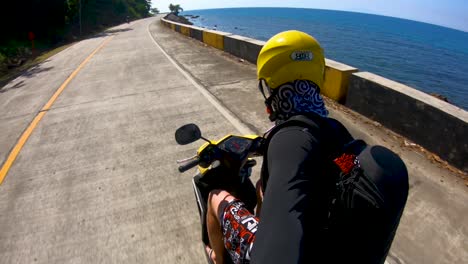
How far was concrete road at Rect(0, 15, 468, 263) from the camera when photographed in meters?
3.25

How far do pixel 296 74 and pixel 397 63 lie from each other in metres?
55.8

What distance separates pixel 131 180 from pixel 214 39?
11836 millimetres

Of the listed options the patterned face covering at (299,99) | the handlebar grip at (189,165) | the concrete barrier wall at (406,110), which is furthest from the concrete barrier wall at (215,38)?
the patterned face covering at (299,99)

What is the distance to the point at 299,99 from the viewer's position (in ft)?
6.20

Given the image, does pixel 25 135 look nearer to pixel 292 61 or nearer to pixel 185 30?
pixel 292 61

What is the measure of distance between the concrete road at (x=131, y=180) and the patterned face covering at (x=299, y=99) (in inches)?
74.8

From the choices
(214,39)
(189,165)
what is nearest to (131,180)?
(189,165)

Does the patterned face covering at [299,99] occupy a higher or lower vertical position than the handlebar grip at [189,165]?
higher

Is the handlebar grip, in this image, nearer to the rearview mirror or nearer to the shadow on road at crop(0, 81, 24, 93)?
the rearview mirror

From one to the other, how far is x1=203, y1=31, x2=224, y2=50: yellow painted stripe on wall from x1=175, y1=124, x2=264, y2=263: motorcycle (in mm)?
12060

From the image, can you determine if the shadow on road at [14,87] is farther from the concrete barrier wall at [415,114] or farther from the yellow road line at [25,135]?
the concrete barrier wall at [415,114]

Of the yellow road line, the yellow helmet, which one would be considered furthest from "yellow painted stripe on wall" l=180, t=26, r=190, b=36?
the yellow helmet

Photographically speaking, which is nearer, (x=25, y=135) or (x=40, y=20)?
(x=25, y=135)

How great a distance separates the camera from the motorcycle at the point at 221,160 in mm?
2247
